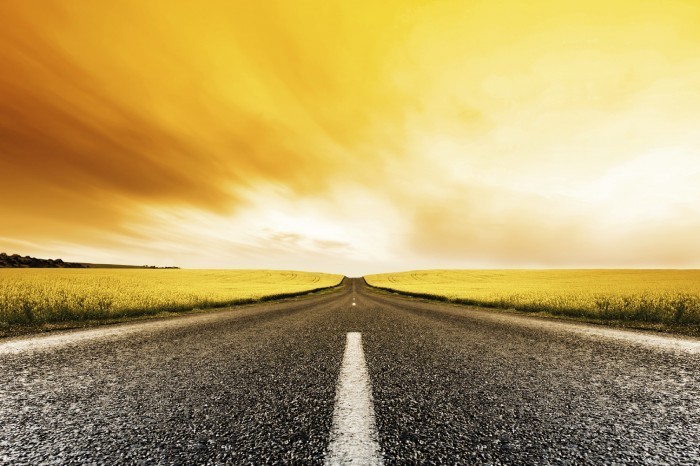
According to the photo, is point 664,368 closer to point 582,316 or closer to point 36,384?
point 36,384

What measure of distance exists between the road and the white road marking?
2 cm

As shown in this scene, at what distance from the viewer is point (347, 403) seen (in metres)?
2.18

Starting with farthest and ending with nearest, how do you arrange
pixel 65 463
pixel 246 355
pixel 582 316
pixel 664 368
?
pixel 582 316, pixel 246 355, pixel 664 368, pixel 65 463

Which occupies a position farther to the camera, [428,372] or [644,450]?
[428,372]

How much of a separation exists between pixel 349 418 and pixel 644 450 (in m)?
1.54

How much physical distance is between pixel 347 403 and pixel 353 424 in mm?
340

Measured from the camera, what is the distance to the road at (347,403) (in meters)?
1.60

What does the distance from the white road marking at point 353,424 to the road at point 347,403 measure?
2cm

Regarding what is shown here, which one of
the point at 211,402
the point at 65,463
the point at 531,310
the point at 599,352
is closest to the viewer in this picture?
the point at 65,463

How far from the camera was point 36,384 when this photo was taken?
2682 mm

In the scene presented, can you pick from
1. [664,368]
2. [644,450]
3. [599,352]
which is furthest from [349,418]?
[599,352]

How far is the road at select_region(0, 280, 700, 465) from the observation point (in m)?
1.60

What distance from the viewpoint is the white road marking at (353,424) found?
150 centimetres

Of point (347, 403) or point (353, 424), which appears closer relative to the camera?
point (353, 424)
